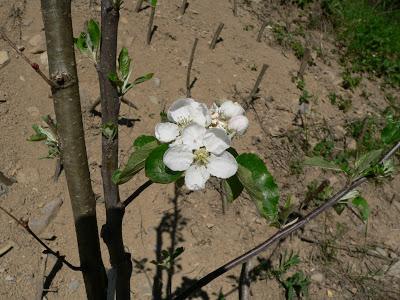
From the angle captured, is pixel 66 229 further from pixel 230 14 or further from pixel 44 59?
pixel 230 14

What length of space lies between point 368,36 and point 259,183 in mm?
5242

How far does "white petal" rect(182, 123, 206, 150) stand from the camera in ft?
3.16

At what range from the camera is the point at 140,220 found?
2.92 metres

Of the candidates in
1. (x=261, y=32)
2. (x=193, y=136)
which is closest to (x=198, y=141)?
(x=193, y=136)

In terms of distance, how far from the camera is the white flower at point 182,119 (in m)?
0.99

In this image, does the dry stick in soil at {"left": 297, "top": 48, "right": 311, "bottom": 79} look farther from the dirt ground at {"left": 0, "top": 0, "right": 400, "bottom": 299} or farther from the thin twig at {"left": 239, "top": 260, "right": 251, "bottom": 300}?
the thin twig at {"left": 239, "top": 260, "right": 251, "bottom": 300}

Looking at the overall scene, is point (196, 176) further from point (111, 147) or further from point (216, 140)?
point (111, 147)

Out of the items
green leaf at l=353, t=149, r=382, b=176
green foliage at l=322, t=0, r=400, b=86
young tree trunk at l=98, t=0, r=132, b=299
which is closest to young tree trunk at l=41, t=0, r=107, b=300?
young tree trunk at l=98, t=0, r=132, b=299

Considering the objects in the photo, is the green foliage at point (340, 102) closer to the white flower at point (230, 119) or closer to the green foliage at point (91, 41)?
the white flower at point (230, 119)

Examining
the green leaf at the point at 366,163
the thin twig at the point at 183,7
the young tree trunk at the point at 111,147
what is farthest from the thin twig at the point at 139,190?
the thin twig at the point at 183,7

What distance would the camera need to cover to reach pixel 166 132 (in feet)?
3.28

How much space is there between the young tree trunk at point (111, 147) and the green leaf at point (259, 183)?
299 mm

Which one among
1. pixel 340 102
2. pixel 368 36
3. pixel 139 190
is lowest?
pixel 340 102

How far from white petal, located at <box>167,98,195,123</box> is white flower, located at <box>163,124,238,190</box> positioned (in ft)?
0.22
